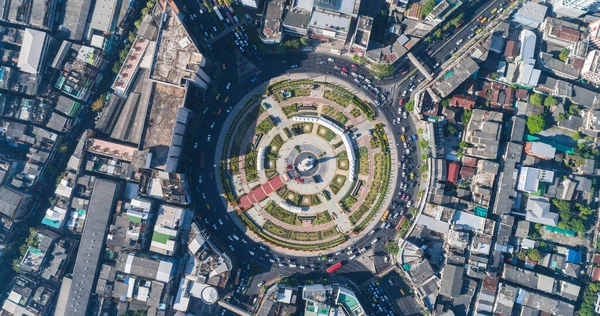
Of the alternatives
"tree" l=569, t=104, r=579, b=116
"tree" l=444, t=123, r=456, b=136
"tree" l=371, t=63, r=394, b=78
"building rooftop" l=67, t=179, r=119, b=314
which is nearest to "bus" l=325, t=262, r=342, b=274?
"tree" l=444, t=123, r=456, b=136

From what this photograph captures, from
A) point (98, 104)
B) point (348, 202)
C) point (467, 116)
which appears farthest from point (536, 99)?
point (98, 104)

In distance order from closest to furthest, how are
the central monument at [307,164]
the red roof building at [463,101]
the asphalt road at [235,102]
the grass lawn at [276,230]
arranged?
the red roof building at [463,101]
the central monument at [307,164]
the asphalt road at [235,102]
the grass lawn at [276,230]

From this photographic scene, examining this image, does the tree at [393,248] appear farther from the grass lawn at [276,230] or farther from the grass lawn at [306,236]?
the grass lawn at [276,230]

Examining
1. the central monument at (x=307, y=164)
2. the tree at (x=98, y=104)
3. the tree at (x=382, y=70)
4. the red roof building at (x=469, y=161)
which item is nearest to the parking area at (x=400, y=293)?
the red roof building at (x=469, y=161)

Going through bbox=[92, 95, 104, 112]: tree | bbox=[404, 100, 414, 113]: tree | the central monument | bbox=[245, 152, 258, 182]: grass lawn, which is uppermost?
bbox=[404, 100, 414, 113]: tree

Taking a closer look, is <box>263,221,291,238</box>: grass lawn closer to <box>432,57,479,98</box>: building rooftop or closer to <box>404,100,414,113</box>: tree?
<box>404,100,414,113</box>: tree

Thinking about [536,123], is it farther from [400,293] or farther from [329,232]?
[329,232]

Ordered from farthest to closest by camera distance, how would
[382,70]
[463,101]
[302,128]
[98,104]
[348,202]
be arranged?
[302,128]
[348,202]
[98,104]
[382,70]
[463,101]
